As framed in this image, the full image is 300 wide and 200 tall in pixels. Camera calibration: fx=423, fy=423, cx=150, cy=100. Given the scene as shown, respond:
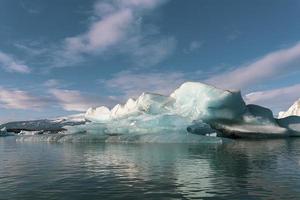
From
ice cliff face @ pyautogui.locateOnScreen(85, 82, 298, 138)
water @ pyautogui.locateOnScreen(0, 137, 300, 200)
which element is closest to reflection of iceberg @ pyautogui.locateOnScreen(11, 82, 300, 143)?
ice cliff face @ pyautogui.locateOnScreen(85, 82, 298, 138)

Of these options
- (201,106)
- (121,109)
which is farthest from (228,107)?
(121,109)

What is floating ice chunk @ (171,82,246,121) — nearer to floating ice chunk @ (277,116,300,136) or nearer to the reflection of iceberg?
the reflection of iceberg

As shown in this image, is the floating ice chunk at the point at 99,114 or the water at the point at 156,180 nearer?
the water at the point at 156,180

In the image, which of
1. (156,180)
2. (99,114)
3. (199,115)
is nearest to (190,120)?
(199,115)

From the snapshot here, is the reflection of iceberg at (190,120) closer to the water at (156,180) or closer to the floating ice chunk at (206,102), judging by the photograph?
the floating ice chunk at (206,102)

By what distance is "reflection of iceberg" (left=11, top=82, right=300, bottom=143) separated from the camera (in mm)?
50188

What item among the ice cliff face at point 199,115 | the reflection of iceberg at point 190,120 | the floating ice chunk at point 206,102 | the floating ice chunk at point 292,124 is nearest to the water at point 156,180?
the reflection of iceberg at point 190,120

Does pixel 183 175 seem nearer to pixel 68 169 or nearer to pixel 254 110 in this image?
pixel 68 169

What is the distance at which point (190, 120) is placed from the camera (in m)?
51.2

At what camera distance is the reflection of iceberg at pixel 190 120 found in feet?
165

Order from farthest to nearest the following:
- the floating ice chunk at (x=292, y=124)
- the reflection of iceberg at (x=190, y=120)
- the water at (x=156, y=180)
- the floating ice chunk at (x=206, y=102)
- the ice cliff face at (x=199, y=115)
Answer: the floating ice chunk at (x=292, y=124) < the floating ice chunk at (x=206, y=102) < the ice cliff face at (x=199, y=115) < the reflection of iceberg at (x=190, y=120) < the water at (x=156, y=180)

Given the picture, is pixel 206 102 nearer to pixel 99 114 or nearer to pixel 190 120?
pixel 190 120

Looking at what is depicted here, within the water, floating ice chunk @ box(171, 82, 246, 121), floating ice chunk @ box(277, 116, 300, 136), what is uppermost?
floating ice chunk @ box(171, 82, 246, 121)

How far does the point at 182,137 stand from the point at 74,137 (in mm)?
17512
